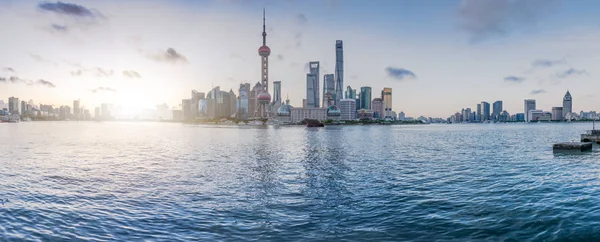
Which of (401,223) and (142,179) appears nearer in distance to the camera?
(401,223)

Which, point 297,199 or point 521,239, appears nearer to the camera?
point 521,239

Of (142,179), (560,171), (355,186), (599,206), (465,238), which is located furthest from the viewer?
(560,171)

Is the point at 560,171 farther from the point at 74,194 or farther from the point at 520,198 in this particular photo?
the point at 74,194

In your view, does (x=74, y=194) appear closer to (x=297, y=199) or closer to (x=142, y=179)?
(x=142, y=179)

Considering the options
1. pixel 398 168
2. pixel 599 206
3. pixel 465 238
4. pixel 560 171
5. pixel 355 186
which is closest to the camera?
pixel 465 238

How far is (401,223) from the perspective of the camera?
21875 mm

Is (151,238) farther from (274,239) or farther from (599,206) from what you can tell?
(599,206)

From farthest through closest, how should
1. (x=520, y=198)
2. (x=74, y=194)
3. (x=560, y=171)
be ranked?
(x=560, y=171), (x=74, y=194), (x=520, y=198)

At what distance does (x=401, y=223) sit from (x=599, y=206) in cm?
1549

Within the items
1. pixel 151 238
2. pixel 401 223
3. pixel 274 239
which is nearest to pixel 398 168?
pixel 401 223

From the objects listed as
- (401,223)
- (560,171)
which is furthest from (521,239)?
(560,171)

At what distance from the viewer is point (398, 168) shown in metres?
47.3

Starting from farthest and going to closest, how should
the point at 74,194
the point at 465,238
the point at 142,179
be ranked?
1. the point at 142,179
2. the point at 74,194
3. the point at 465,238

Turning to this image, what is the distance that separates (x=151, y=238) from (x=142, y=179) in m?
22.7
